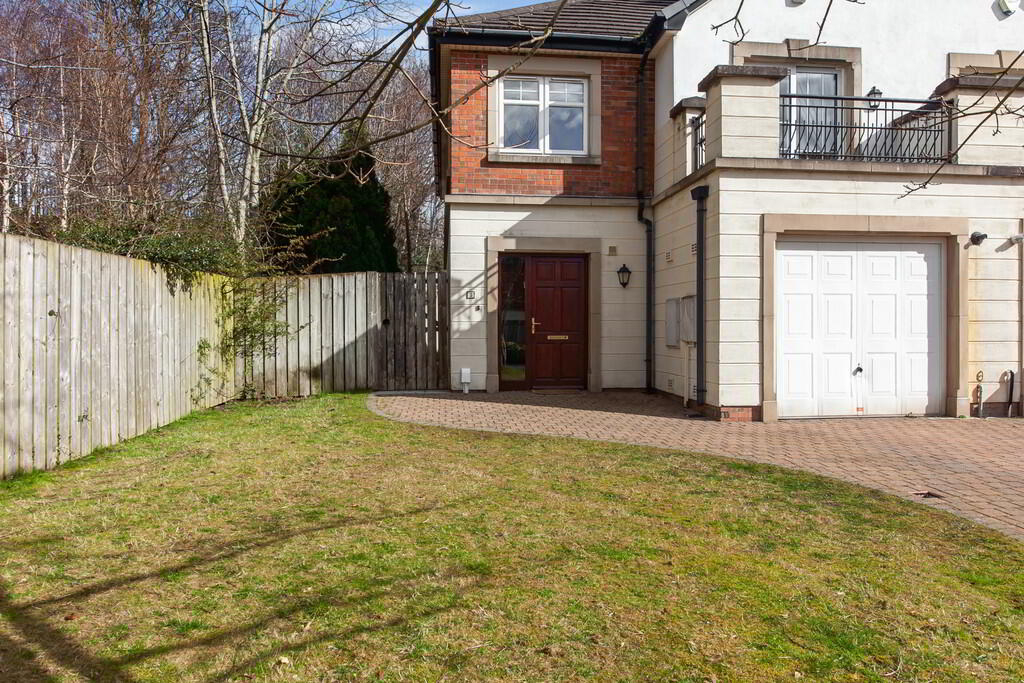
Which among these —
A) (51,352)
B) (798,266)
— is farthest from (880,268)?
(51,352)

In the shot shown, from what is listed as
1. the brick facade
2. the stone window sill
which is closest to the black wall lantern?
the brick facade

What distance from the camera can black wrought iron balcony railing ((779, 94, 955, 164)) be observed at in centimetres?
1010

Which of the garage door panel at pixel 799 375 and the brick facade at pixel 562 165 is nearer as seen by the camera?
the garage door panel at pixel 799 375

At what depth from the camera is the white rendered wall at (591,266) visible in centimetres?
1257

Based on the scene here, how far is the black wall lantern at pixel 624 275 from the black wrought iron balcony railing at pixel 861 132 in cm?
311

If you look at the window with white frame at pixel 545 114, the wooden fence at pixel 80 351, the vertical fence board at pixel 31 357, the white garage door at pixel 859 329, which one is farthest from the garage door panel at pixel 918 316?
the vertical fence board at pixel 31 357

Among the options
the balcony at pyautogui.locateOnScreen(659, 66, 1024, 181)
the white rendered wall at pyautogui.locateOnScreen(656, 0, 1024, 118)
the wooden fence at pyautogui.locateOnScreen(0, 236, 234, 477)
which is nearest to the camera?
the wooden fence at pyautogui.locateOnScreen(0, 236, 234, 477)

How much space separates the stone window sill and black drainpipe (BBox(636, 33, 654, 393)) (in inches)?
30.3

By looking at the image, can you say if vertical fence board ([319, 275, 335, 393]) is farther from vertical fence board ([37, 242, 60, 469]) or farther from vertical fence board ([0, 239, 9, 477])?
vertical fence board ([0, 239, 9, 477])

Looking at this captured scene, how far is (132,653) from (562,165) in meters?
10.9

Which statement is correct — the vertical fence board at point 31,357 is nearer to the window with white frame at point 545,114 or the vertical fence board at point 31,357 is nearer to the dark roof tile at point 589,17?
the dark roof tile at point 589,17

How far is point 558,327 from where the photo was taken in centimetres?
1309

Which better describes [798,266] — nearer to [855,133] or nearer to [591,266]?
[855,133]

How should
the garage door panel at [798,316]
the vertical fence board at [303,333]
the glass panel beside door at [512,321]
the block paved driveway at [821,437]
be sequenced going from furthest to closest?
the glass panel beside door at [512,321] < the vertical fence board at [303,333] < the garage door panel at [798,316] < the block paved driveway at [821,437]
